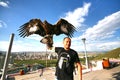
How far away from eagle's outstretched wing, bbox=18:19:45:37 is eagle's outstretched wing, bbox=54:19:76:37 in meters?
0.87

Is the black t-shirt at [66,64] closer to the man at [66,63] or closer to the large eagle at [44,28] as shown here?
the man at [66,63]

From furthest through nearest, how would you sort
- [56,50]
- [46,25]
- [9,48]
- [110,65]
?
[110,65]
[46,25]
[9,48]
[56,50]

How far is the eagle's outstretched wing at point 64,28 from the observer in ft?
29.0

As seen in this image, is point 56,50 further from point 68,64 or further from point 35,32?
point 35,32

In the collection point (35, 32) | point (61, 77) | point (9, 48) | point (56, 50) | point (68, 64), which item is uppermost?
point (35, 32)

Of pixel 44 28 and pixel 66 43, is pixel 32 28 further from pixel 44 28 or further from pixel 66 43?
pixel 66 43

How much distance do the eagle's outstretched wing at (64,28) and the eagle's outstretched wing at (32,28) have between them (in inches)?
34.1

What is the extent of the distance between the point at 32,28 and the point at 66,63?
587cm

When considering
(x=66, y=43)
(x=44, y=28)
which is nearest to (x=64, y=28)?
(x=44, y=28)

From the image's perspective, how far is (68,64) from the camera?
329cm

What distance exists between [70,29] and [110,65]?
376 inches

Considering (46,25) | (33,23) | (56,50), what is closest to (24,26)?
(33,23)

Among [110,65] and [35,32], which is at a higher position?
[35,32]

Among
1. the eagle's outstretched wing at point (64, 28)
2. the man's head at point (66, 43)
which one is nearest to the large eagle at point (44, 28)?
the eagle's outstretched wing at point (64, 28)
